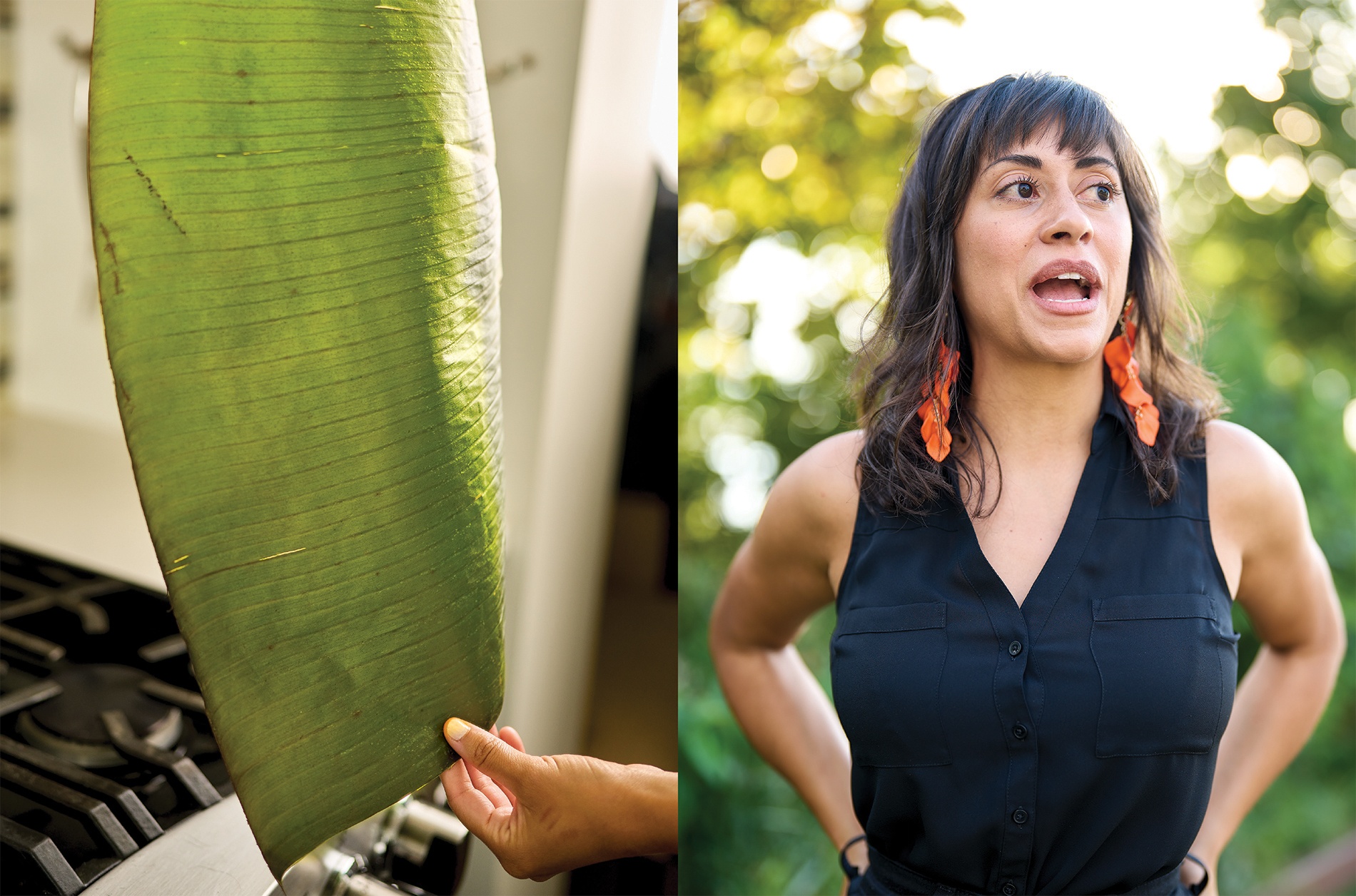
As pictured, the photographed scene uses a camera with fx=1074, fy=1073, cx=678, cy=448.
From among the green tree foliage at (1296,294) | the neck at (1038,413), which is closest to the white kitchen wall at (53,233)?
the neck at (1038,413)

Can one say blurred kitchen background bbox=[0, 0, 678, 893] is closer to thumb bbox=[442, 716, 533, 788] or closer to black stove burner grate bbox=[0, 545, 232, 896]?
thumb bbox=[442, 716, 533, 788]

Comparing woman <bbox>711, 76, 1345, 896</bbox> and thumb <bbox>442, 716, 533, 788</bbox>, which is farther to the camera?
woman <bbox>711, 76, 1345, 896</bbox>

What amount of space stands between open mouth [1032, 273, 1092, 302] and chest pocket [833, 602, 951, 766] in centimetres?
25

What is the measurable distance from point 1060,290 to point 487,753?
53cm

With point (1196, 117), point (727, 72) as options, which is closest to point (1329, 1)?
point (1196, 117)

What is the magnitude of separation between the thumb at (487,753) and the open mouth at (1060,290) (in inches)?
19.6

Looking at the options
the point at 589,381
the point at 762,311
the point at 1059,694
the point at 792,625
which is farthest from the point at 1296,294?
the point at 589,381

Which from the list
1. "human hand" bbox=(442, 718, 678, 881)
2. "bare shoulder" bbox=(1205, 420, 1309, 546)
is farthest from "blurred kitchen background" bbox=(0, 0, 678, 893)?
"bare shoulder" bbox=(1205, 420, 1309, 546)

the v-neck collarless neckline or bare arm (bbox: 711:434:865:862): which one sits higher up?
the v-neck collarless neckline

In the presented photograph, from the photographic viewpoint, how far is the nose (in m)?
0.78

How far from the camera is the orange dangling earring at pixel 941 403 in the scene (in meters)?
0.87

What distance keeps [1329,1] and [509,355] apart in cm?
213

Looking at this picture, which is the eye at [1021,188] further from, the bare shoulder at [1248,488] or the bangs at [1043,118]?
the bare shoulder at [1248,488]

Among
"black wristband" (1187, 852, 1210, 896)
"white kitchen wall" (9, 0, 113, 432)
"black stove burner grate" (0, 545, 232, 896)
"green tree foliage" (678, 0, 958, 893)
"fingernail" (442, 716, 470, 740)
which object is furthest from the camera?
"white kitchen wall" (9, 0, 113, 432)
